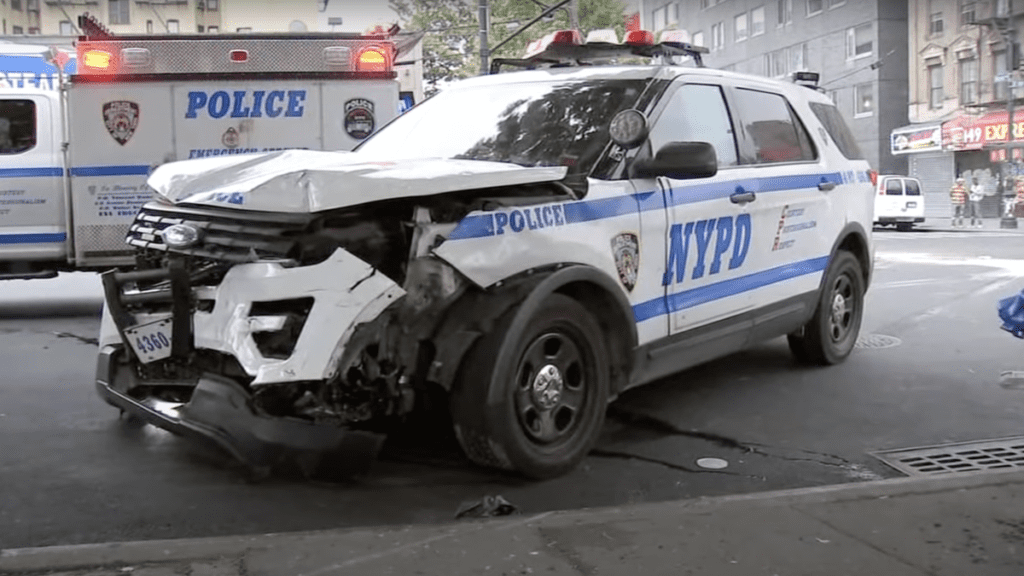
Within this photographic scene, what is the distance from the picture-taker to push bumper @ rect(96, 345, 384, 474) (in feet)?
12.5

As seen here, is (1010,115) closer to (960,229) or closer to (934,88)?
(960,229)

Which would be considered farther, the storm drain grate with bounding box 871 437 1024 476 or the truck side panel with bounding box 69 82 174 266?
the truck side panel with bounding box 69 82 174 266

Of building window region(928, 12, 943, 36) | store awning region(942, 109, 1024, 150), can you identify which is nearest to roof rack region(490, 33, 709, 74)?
store awning region(942, 109, 1024, 150)

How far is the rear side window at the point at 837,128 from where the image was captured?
6766 mm

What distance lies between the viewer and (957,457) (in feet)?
15.7

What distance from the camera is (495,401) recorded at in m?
3.96

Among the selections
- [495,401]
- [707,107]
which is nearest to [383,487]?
[495,401]

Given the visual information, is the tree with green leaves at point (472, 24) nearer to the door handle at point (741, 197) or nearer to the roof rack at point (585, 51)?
the roof rack at point (585, 51)

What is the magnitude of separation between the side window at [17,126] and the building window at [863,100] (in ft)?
116

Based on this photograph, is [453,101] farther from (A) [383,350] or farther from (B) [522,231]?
(A) [383,350]

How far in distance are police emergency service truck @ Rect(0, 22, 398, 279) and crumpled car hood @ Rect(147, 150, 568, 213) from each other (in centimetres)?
532

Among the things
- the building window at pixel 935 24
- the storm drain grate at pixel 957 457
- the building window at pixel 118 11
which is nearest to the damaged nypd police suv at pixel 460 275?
the storm drain grate at pixel 957 457

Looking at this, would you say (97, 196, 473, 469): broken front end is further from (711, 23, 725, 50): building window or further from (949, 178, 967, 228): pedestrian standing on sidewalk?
(711, 23, 725, 50): building window

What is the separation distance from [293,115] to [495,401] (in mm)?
6558
